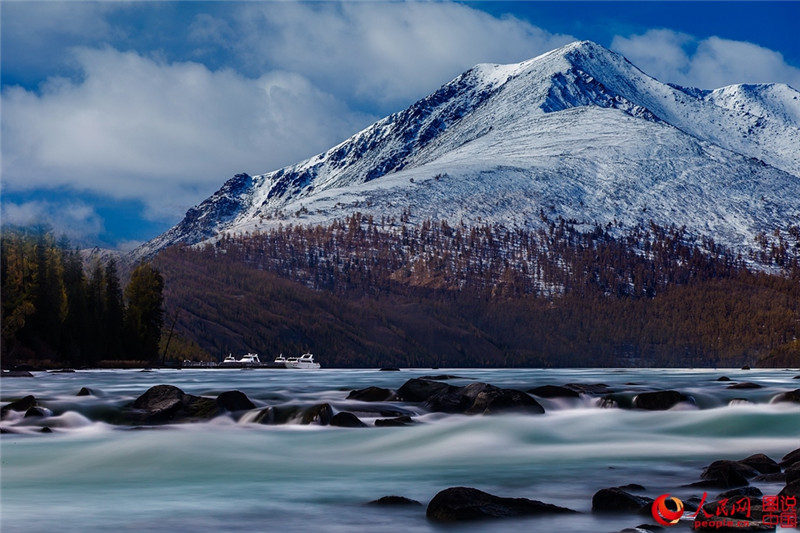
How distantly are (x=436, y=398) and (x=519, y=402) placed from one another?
13.5 feet

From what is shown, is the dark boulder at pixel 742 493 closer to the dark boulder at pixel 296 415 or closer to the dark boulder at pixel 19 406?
the dark boulder at pixel 296 415

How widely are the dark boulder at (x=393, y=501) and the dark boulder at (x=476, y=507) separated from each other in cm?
154

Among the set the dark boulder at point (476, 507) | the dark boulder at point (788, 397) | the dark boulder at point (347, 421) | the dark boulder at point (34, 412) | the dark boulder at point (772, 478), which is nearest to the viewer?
the dark boulder at point (476, 507)

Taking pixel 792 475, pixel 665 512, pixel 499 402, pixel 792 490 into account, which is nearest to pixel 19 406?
pixel 499 402

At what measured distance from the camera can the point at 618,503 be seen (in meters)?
22.9

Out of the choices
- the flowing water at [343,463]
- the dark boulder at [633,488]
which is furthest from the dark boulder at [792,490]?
the dark boulder at [633,488]

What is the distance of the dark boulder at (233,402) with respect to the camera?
45.2 metres

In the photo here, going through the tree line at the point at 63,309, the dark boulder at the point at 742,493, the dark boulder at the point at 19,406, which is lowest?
the dark boulder at the point at 742,493

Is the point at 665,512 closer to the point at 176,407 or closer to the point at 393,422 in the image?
the point at 393,422

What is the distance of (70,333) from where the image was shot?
115438 mm

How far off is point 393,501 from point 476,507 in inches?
121

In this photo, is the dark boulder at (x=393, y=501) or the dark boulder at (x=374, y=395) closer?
the dark boulder at (x=393, y=501)

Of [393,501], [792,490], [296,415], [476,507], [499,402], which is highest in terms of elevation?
[499,402]

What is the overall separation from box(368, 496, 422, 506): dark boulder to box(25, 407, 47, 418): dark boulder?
25411 mm
